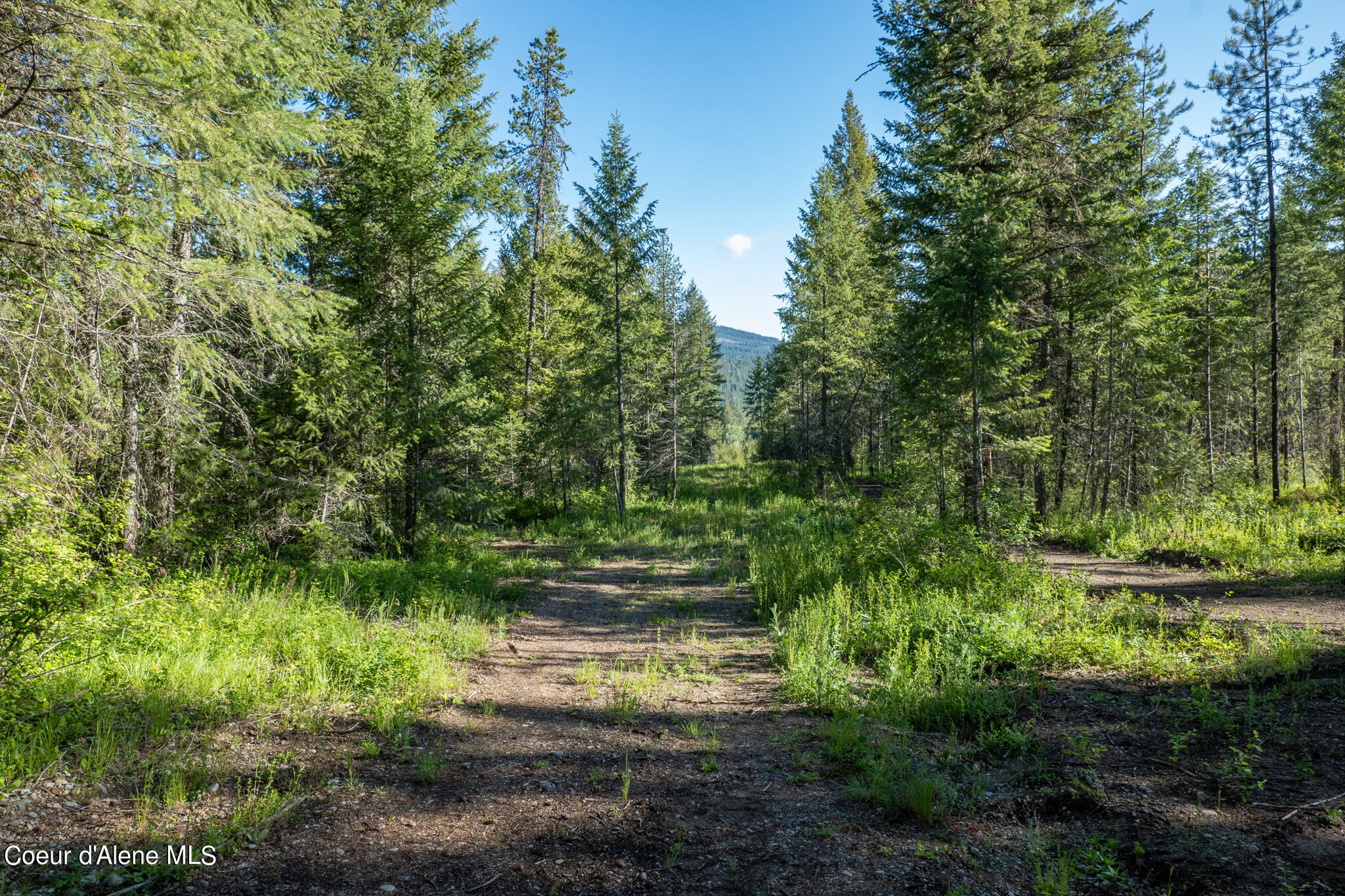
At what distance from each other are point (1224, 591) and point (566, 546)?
13.8 m

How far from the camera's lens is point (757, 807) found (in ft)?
12.3

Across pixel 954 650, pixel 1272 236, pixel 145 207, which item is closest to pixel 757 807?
pixel 954 650

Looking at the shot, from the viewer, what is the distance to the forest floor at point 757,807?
289 cm

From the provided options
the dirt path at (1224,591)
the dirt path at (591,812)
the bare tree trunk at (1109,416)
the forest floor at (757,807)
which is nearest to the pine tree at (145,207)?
the forest floor at (757,807)

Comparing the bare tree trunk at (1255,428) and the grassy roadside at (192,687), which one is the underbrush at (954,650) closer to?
the grassy roadside at (192,687)

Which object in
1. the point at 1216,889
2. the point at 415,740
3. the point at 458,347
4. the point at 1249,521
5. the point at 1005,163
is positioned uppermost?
the point at 1005,163

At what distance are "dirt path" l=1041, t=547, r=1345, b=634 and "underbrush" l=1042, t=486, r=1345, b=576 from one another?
673 mm

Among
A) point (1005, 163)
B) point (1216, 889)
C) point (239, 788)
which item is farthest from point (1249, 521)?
point (239, 788)

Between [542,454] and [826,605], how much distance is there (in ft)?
45.4

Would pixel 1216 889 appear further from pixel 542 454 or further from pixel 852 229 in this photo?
pixel 852 229

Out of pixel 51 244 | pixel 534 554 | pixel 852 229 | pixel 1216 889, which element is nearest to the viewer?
pixel 1216 889

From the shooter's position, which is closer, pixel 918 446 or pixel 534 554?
pixel 918 446

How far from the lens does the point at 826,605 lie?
7613 millimetres

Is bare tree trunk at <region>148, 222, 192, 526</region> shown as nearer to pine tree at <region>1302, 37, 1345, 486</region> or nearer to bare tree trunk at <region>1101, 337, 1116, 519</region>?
bare tree trunk at <region>1101, 337, 1116, 519</region>
